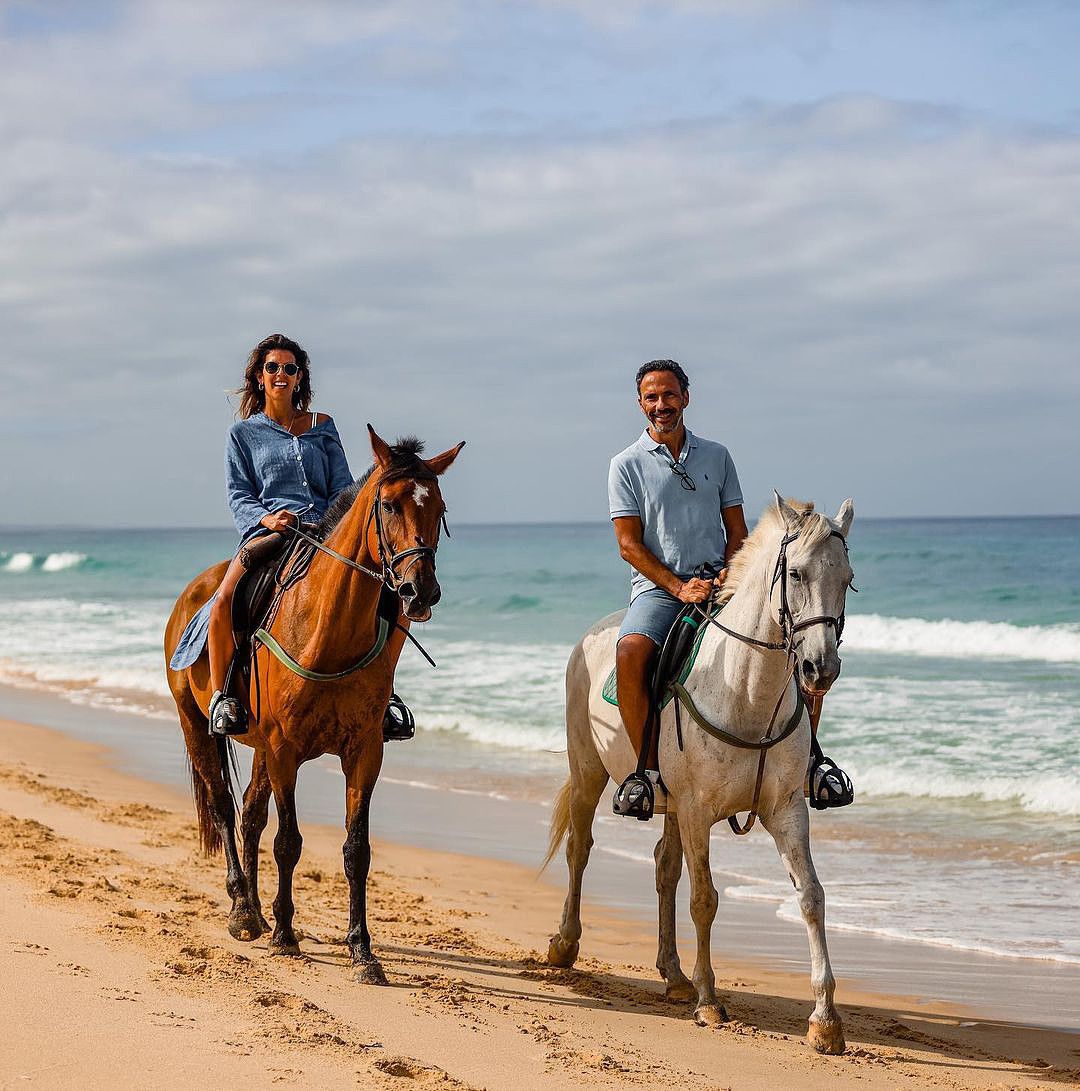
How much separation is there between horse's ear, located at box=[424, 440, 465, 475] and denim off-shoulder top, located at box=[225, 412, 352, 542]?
1.19m

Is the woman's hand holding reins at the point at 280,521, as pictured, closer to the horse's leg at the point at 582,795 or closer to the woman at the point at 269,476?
the woman at the point at 269,476

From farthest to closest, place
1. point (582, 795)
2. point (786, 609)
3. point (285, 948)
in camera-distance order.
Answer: point (582, 795) < point (285, 948) < point (786, 609)

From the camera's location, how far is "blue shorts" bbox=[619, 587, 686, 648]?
553 centimetres

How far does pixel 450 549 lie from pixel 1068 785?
241 feet

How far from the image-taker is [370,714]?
5.63 metres

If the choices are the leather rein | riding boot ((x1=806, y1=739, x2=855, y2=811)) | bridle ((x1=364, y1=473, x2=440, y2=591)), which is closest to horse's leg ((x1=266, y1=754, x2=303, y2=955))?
bridle ((x1=364, y1=473, x2=440, y2=591))

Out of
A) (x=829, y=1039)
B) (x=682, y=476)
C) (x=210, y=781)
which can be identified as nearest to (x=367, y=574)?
(x=682, y=476)

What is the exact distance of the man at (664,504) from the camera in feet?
18.3

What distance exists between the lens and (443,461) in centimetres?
524

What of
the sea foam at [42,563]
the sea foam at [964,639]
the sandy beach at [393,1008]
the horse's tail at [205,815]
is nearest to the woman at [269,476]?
the horse's tail at [205,815]

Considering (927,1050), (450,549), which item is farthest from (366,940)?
(450,549)

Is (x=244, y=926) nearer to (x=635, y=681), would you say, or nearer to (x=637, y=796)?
(x=637, y=796)

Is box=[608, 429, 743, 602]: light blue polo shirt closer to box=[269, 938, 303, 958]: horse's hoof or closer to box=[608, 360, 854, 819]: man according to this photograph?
box=[608, 360, 854, 819]: man

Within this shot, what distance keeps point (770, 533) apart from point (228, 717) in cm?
255
